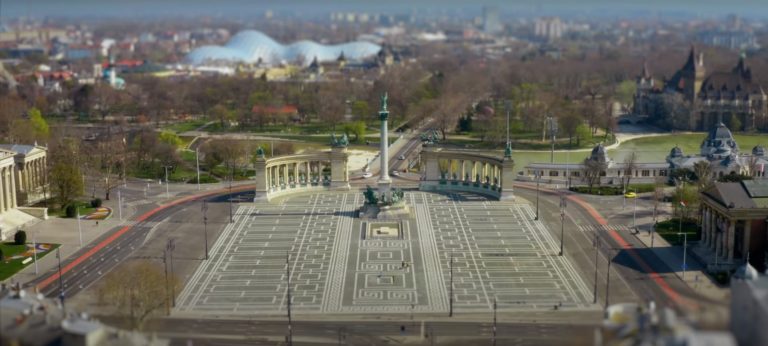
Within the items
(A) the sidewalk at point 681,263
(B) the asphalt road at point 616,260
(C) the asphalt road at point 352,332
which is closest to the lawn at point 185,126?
(B) the asphalt road at point 616,260

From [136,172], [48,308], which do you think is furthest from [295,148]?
[48,308]

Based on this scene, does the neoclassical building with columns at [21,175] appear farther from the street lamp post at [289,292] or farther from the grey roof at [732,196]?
the grey roof at [732,196]

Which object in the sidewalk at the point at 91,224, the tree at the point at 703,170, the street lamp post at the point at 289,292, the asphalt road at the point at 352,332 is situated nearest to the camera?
the asphalt road at the point at 352,332

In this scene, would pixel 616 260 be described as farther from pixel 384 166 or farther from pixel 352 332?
pixel 384 166

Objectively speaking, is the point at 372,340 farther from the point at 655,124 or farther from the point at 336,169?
the point at 655,124

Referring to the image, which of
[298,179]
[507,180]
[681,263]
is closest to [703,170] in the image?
[507,180]

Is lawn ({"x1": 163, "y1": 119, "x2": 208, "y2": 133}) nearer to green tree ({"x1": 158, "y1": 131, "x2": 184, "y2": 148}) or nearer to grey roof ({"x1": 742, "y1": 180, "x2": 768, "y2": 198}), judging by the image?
green tree ({"x1": 158, "y1": 131, "x2": 184, "y2": 148})
